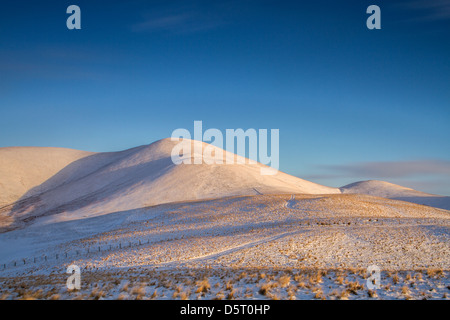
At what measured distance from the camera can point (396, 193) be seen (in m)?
144

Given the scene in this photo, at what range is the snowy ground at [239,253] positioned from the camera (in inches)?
437

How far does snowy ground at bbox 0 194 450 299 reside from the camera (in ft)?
36.4

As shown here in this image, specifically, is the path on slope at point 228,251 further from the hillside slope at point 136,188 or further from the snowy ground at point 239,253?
the hillside slope at point 136,188

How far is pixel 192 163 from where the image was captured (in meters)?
85.9

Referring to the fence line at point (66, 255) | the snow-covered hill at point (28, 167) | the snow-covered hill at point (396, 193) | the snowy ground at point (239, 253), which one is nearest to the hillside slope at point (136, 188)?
the snow-covered hill at point (28, 167)

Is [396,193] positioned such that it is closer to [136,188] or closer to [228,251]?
[136,188]

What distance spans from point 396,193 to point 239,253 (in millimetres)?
142351

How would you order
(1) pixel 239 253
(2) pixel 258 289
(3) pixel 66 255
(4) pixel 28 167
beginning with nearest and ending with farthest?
(2) pixel 258 289 < (1) pixel 239 253 < (3) pixel 66 255 < (4) pixel 28 167

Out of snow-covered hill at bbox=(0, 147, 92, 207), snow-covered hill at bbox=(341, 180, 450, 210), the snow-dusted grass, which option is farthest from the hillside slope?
snow-covered hill at bbox=(341, 180, 450, 210)

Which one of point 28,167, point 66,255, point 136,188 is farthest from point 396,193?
point 66,255

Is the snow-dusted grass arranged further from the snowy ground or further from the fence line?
the fence line

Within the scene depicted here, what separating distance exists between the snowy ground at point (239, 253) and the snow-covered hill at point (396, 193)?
85815 mm

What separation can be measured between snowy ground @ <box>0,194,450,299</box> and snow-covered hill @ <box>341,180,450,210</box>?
8581 cm
